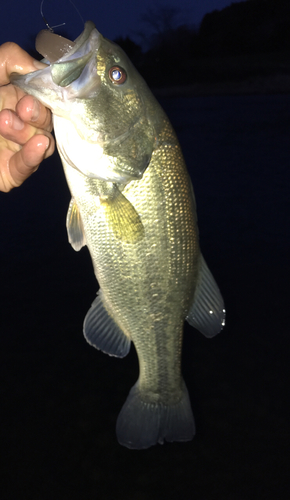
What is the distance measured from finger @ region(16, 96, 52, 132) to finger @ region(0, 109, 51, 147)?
6cm

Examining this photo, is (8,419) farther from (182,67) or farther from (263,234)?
(182,67)

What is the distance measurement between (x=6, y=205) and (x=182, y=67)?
3243cm

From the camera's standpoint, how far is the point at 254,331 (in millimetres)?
4891

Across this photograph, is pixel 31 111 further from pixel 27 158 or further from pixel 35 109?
pixel 27 158

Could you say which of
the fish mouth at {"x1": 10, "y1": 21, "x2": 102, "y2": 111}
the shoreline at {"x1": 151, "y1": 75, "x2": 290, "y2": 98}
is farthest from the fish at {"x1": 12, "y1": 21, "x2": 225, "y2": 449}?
the shoreline at {"x1": 151, "y1": 75, "x2": 290, "y2": 98}

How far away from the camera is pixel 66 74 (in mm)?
1429

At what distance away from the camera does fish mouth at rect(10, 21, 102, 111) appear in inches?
56.4

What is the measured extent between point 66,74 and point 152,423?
6.39 feet

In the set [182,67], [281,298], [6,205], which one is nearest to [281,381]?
[281,298]

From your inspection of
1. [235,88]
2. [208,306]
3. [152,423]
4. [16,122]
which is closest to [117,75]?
[16,122]

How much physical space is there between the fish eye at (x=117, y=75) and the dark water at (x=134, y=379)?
11.8 ft

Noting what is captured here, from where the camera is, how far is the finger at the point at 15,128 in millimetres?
1932

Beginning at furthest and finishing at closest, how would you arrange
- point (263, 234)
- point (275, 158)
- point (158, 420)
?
point (275, 158), point (263, 234), point (158, 420)

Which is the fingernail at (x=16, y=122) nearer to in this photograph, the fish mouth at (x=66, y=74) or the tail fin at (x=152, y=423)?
the fish mouth at (x=66, y=74)
